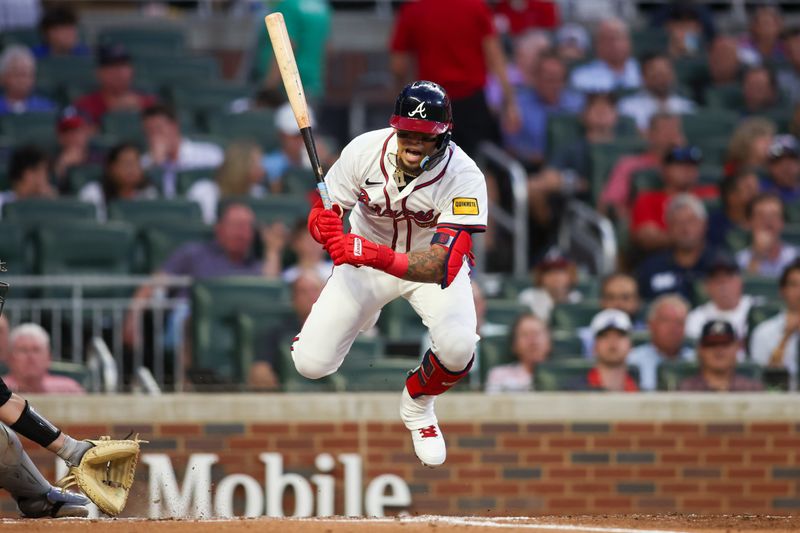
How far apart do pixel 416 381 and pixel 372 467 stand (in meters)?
1.82

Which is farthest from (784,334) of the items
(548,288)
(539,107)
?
(539,107)

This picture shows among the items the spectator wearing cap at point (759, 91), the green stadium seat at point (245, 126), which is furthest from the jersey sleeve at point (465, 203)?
the spectator wearing cap at point (759, 91)

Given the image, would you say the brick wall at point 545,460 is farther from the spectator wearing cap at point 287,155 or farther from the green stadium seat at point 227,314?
the spectator wearing cap at point 287,155

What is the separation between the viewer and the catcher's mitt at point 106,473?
6973 mm

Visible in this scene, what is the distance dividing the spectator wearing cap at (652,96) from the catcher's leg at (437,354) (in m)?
6.16

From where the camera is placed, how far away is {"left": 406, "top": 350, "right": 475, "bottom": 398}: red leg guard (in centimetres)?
720

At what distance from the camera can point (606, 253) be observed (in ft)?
36.2

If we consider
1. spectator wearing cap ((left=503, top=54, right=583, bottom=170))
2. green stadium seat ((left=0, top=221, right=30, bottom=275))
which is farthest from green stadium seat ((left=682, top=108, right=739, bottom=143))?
green stadium seat ((left=0, top=221, right=30, bottom=275))

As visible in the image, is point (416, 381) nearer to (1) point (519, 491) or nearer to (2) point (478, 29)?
(1) point (519, 491)

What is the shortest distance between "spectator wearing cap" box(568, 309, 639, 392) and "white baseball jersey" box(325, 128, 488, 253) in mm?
2511

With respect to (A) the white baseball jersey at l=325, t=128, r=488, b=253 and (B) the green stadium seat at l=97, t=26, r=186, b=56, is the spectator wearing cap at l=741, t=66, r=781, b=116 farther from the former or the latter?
(A) the white baseball jersey at l=325, t=128, r=488, b=253

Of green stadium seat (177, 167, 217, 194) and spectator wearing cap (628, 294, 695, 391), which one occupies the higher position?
green stadium seat (177, 167, 217, 194)

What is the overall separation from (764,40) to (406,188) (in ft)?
27.7

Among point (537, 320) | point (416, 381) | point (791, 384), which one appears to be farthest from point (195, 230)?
point (791, 384)
